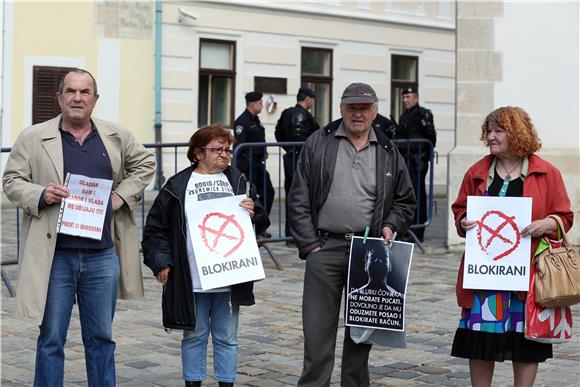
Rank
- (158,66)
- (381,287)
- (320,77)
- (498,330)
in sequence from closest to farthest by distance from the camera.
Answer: (498,330) → (381,287) → (158,66) → (320,77)

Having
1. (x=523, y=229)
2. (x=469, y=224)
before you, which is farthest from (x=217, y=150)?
(x=523, y=229)

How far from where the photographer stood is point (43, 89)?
2245 cm

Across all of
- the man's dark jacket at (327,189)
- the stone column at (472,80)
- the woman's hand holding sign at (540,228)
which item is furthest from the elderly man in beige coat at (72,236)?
the stone column at (472,80)

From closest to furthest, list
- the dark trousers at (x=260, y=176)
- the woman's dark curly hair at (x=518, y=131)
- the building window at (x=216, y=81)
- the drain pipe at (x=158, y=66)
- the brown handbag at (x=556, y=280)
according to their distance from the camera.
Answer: the brown handbag at (x=556, y=280)
the woman's dark curly hair at (x=518, y=131)
the dark trousers at (x=260, y=176)
the drain pipe at (x=158, y=66)
the building window at (x=216, y=81)

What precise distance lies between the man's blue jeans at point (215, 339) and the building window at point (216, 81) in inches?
749

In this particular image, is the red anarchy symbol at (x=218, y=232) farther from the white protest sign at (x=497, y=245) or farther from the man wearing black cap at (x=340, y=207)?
the white protest sign at (x=497, y=245)

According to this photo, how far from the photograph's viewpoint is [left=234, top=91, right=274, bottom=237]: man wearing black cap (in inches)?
503

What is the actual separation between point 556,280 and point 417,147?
332 inches

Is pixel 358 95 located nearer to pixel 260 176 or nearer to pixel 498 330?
pixel 498 330

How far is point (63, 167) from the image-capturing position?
5684 millimetres

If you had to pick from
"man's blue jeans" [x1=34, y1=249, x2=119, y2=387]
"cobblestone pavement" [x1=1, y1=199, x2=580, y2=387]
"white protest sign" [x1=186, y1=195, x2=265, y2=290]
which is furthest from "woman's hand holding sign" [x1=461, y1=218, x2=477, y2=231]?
"man's blue jeans" [x1=34, y1=249, x2=119, y2=387]

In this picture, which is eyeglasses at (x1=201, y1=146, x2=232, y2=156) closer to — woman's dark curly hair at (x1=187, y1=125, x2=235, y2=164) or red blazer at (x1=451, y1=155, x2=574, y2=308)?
woman's dark curly hair at (x1=187, y1=125, x2=235, y2=164)

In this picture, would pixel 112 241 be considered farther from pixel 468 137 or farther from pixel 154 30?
pixel 154 30

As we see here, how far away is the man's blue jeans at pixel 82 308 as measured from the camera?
5.74 meters
